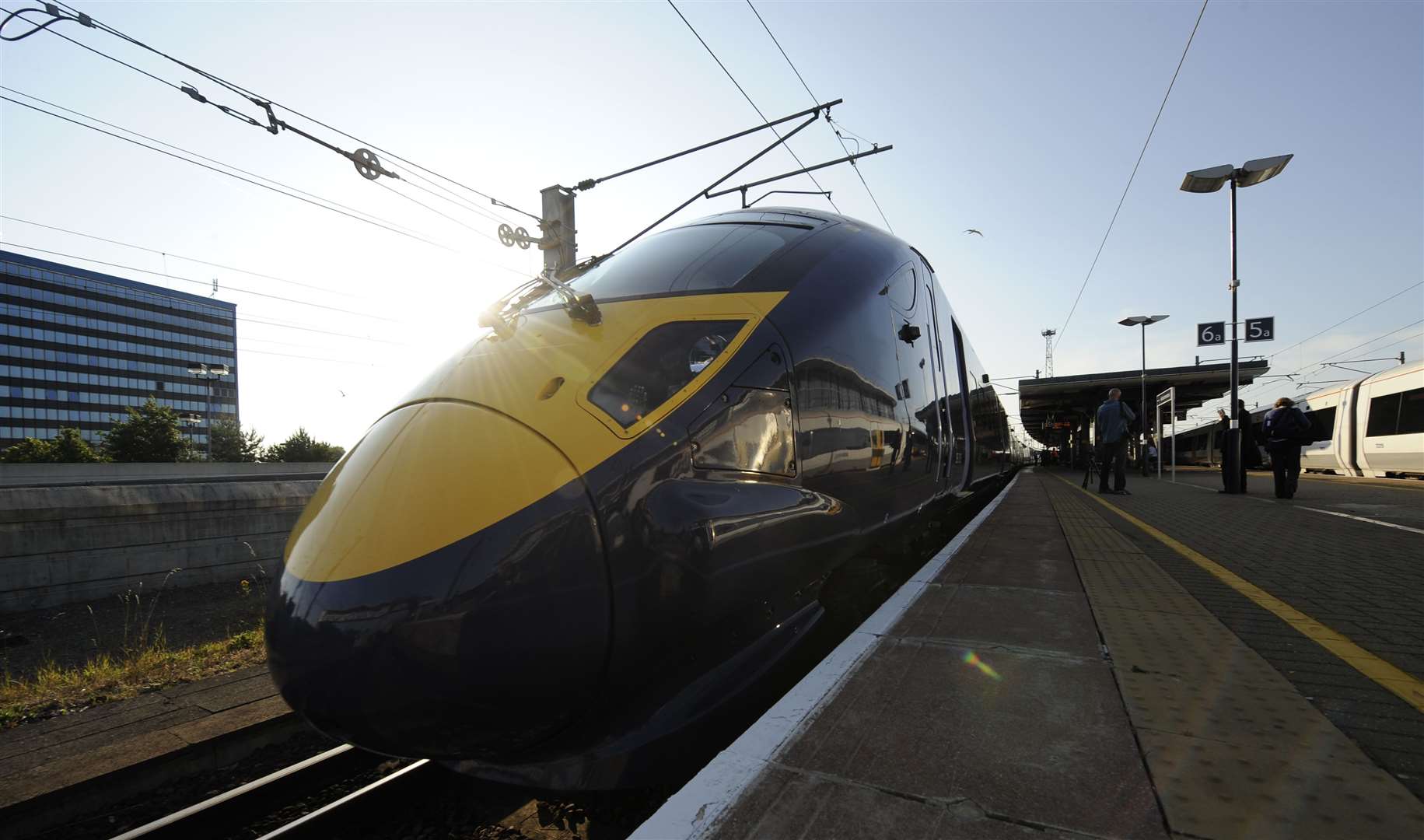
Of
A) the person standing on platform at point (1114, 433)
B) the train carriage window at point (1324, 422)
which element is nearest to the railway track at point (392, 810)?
the person standing on platform at point (1114, 433)

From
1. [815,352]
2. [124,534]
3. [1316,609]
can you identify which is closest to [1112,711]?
[815,352]

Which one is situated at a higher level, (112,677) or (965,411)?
(965,411)

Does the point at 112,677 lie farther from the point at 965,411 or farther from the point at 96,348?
the point at 96,348

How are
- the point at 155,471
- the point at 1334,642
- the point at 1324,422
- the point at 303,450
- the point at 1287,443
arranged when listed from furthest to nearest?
the point at 303,450 < the point at 155,471 < the point at 1324,422 < the point at 1287,443 < the point at 1334,642

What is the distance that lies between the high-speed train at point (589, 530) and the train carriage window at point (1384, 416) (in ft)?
68.3

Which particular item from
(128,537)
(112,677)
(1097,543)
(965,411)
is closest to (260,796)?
(112,677)

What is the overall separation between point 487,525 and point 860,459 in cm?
162

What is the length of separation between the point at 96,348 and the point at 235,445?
56.7 m

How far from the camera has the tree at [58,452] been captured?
4991 cm

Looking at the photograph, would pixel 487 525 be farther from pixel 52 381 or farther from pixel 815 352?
pixel 52 381

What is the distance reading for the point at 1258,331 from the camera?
14656 millimetres

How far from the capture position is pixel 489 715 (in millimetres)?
1736

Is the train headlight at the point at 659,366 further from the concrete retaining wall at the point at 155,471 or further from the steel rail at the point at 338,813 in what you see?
the concrete retaining wall at the point at 155,471

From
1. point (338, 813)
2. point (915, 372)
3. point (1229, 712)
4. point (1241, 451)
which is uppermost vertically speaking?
point (915, 372)
